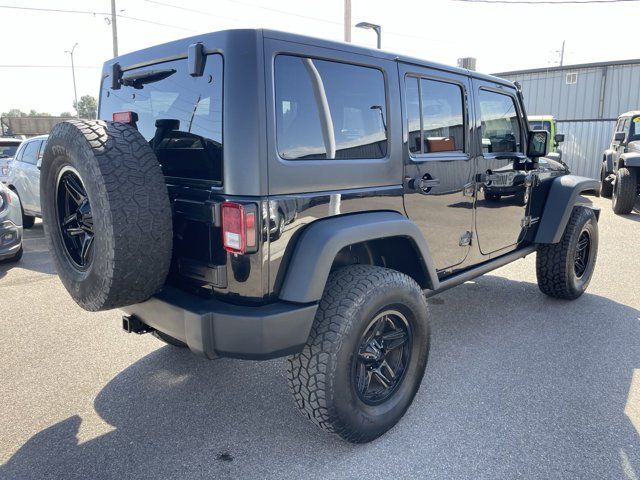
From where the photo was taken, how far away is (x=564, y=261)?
14.4 feet

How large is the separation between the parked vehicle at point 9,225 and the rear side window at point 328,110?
492 cm

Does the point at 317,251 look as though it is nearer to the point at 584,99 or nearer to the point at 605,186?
the point at 605,186

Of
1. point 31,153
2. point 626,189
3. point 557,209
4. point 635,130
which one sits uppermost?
point 635,130

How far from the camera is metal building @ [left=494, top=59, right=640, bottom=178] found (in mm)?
15438

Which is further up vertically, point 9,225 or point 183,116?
point 183,116

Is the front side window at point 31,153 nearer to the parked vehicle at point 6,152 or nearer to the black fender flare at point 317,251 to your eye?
the parked vehicle at point 6,152

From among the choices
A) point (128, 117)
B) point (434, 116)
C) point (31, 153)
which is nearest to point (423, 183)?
point (434, 116)

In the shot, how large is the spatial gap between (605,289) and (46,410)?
5.08 metres

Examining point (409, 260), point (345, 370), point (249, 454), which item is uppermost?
point (409, 260)

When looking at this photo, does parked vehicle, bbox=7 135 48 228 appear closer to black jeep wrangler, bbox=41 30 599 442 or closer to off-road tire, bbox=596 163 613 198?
black jeep wrangler, bbox=41 30 599 442

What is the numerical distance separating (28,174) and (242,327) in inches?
286

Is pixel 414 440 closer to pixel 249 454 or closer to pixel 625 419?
pixel 249 454

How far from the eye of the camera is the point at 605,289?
5086 millimetres

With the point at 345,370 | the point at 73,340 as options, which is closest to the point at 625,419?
the point at 345,370
